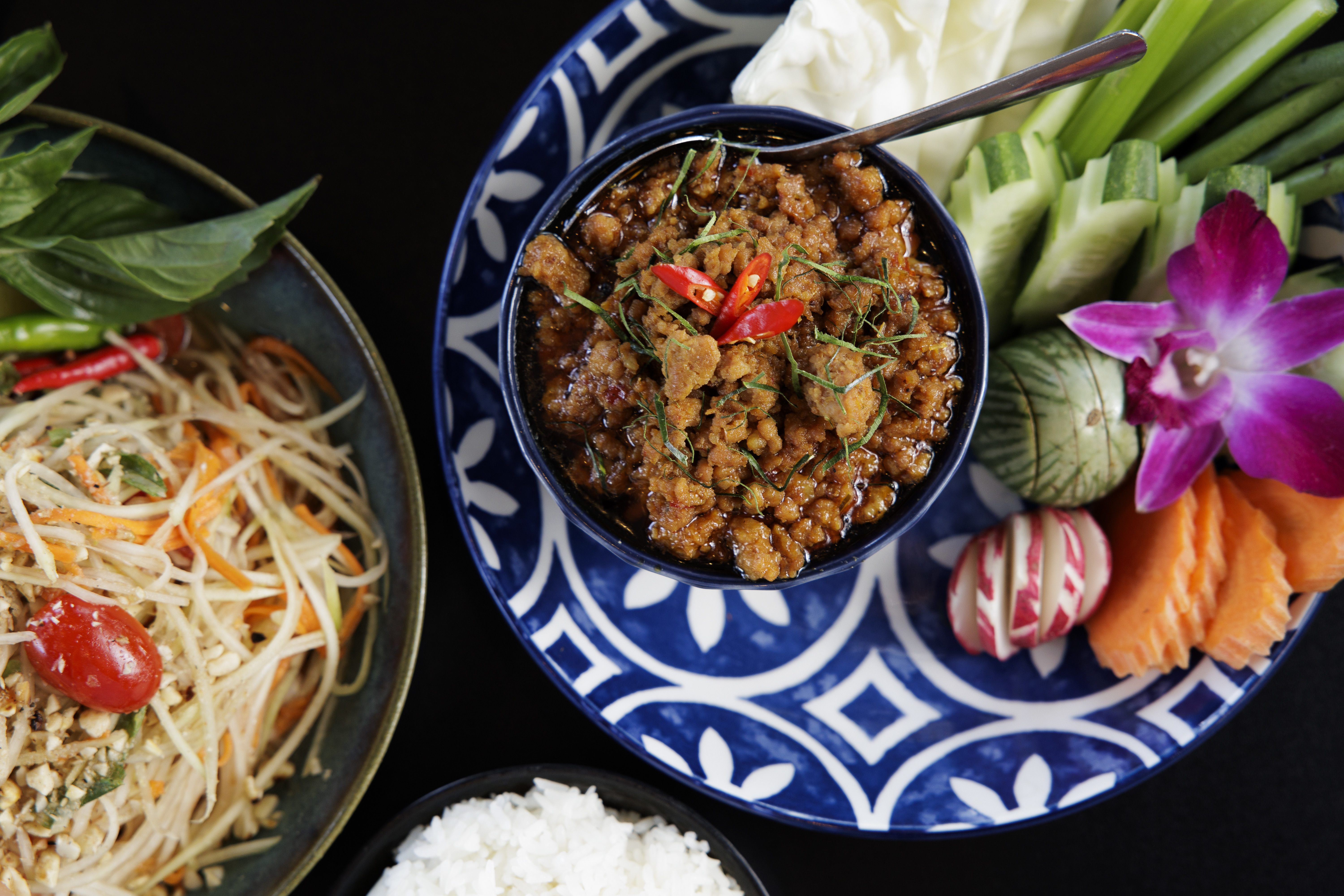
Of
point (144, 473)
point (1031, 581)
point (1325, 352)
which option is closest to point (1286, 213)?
point (1325, 352)

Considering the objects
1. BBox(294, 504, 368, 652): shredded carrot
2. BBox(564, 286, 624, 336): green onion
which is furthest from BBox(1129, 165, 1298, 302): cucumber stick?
BBox(294, 504, 368, 652): shredded carrot

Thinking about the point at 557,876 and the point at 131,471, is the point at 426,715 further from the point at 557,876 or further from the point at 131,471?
the point at 131,471

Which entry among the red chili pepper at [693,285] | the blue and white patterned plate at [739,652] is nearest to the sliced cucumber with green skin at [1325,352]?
the blue and white patterned plate at [739,652]

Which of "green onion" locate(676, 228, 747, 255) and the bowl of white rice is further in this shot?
the bowl of white rice

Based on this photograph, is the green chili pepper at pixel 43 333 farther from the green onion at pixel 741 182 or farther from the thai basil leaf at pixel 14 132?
the green onion at pixel 741 182

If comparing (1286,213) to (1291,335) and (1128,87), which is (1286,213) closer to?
(1291,335)

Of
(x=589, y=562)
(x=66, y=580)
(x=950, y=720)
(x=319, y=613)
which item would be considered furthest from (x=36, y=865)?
(x=950, y=720)

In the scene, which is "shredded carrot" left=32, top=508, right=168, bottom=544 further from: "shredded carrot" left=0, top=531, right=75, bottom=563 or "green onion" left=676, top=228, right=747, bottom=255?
"green onion" left=676, top=228, right=747, bottom=255
